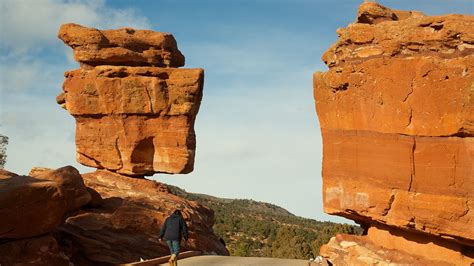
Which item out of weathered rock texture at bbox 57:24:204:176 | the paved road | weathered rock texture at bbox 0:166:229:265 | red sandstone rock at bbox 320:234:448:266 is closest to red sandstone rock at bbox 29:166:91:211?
weathered rock texture at bbox 0:166:229:265

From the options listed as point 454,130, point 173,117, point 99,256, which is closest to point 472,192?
point 454,130

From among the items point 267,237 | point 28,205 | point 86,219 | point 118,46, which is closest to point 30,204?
point 28,205

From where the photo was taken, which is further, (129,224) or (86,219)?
(129,224)

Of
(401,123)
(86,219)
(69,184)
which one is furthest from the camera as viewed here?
(86,219)

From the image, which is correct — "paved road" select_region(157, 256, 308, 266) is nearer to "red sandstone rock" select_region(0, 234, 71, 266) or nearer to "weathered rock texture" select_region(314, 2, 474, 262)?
"weathered rock texture" select_region(314, 2, 474, 262)

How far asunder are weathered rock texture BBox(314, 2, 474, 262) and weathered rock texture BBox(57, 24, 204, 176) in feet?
40.3

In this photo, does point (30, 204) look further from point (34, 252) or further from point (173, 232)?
point (173, 232)

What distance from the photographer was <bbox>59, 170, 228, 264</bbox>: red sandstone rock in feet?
66.0

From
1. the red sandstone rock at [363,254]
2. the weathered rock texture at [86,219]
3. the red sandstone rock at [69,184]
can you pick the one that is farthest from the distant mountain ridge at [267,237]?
the red sandstone rock at [363,254]

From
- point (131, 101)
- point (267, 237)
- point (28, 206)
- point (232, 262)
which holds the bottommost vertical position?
point (267, 237)

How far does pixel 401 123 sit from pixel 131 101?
1628 cm

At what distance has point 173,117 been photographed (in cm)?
2702

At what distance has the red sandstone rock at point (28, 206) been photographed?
16.0 m

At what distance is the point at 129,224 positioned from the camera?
862 inches
